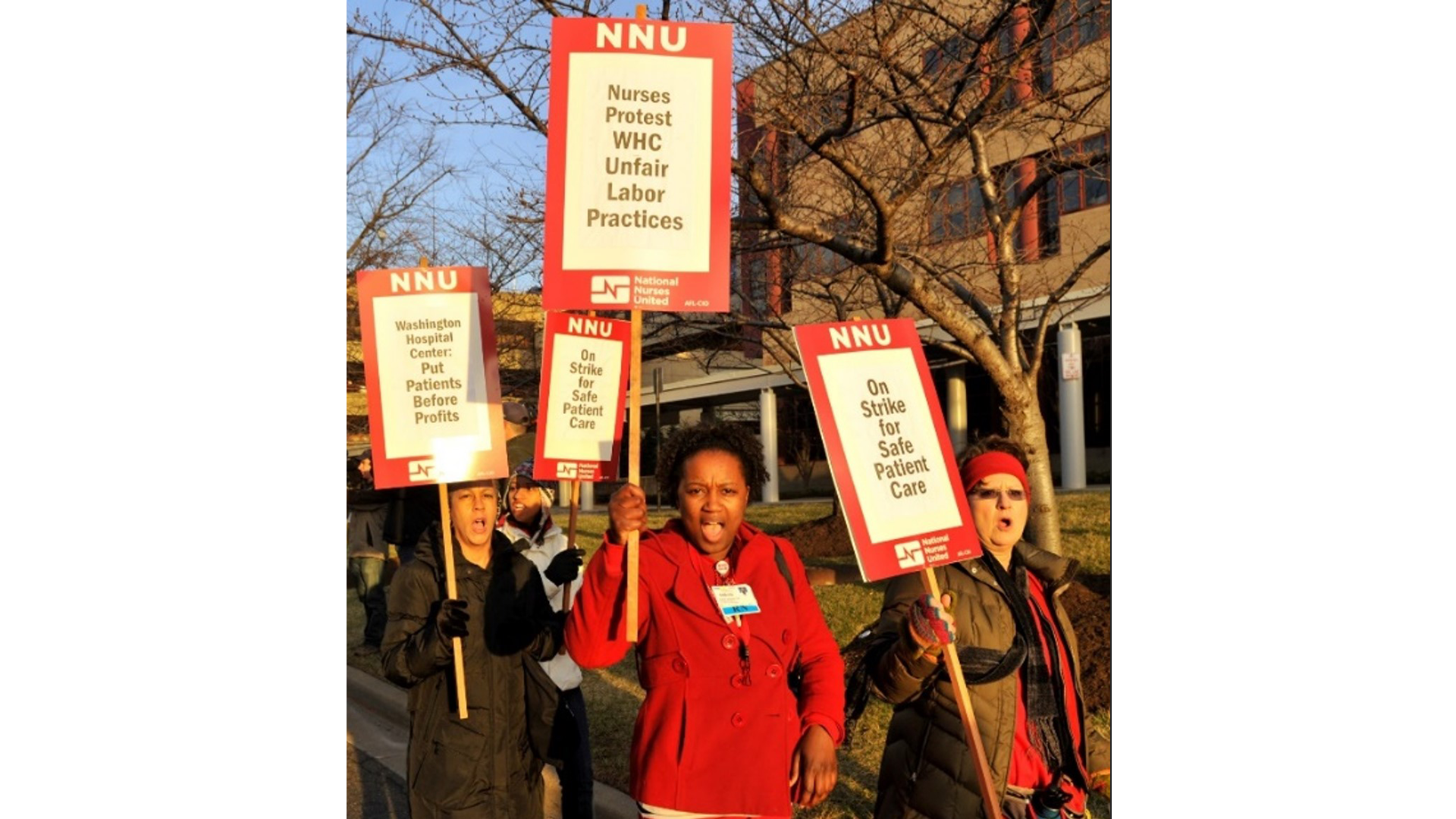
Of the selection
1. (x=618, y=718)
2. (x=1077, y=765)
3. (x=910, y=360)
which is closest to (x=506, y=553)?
(x=910, y=360)

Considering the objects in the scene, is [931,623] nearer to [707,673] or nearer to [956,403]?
[707,673]

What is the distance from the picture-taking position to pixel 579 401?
4949mm

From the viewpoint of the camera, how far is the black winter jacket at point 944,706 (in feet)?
11.4

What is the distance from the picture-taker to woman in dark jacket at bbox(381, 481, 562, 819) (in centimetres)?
416

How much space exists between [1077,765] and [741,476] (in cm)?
125

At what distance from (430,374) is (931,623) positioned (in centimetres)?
210

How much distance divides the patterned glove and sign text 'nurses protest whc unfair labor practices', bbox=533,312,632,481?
Result: 1745mm

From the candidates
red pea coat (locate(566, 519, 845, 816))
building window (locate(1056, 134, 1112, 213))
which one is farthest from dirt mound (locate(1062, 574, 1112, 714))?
red pea coat (locate(566, 519, 845, 816))

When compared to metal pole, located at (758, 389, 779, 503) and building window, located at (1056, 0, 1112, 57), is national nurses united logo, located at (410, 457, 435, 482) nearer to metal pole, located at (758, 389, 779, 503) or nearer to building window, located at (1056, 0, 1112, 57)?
building window, located at (1056, 0, 1112, 57)

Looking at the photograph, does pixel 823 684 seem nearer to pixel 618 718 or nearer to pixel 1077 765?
pixel 1077 765

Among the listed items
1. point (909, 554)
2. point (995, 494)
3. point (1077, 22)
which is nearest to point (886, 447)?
point (909, 554)

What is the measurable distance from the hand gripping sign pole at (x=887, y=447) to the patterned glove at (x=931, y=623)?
166 mm

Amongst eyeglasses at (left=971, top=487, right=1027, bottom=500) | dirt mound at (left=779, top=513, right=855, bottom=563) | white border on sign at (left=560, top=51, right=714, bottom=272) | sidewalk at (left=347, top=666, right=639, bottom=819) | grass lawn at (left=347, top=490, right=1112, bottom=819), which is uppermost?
white border on sign at (left=560, top=51, right=714, bottom=272)

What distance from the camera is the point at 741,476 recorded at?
3.58 meters
